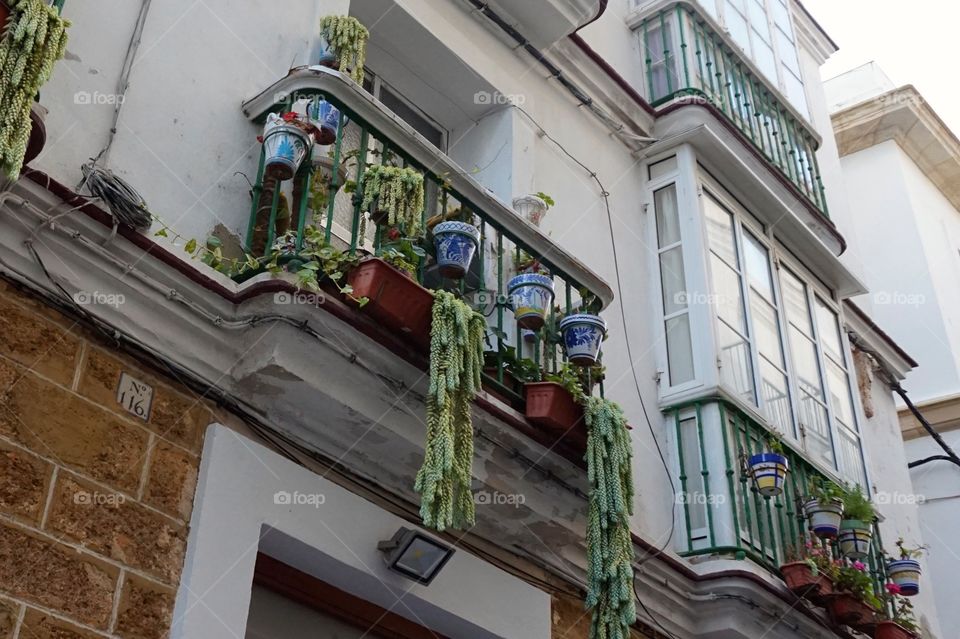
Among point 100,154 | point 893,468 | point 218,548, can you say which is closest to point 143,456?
point 218,548

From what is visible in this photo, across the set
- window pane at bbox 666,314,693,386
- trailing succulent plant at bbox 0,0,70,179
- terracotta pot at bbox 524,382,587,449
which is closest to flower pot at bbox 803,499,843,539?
window pane at bbox 666,314,693,386

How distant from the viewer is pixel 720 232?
8.36m

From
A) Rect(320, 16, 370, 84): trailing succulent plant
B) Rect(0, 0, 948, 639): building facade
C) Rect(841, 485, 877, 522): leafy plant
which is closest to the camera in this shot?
Rect(0, 0, 948, 639): building facade

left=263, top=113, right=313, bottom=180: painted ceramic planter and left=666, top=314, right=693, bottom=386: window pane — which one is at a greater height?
left=666, top=314, right=693, bottom=386: window pane

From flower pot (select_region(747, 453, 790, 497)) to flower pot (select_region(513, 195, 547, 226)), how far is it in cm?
191

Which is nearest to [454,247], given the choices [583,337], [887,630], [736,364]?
[583,337]

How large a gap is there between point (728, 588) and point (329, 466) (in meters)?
2.56

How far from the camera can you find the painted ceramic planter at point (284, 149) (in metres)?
5.17

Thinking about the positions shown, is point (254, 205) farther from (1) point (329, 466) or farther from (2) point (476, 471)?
(2) point (476, 471)

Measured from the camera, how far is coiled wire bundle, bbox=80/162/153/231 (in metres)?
4.43

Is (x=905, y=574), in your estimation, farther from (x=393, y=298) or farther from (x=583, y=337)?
(x=393, y=298)

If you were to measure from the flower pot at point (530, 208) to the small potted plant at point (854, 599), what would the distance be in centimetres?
277

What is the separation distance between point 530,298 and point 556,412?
0.71m

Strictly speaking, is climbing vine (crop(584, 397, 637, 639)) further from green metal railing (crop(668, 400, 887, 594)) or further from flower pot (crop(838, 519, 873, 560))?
flower pot (crop(838, 519, 873, 560))
